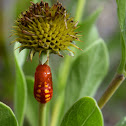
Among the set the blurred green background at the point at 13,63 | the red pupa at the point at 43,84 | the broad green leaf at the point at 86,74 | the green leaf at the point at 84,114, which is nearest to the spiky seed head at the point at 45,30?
the red pupa at the point at 43,84

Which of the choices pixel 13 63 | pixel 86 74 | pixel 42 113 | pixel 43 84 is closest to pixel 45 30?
pixel 43 84

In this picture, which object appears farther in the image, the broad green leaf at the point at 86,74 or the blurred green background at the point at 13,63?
the blurred green background at the point at 13,63

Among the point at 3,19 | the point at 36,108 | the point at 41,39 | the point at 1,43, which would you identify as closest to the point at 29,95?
the point at 36,108

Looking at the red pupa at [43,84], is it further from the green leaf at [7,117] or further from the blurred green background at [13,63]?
the blurred green background at [13,63]

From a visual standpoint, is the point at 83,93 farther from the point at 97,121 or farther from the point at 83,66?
the point at 97,121

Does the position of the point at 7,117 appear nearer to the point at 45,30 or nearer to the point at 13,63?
the point at 45,30
